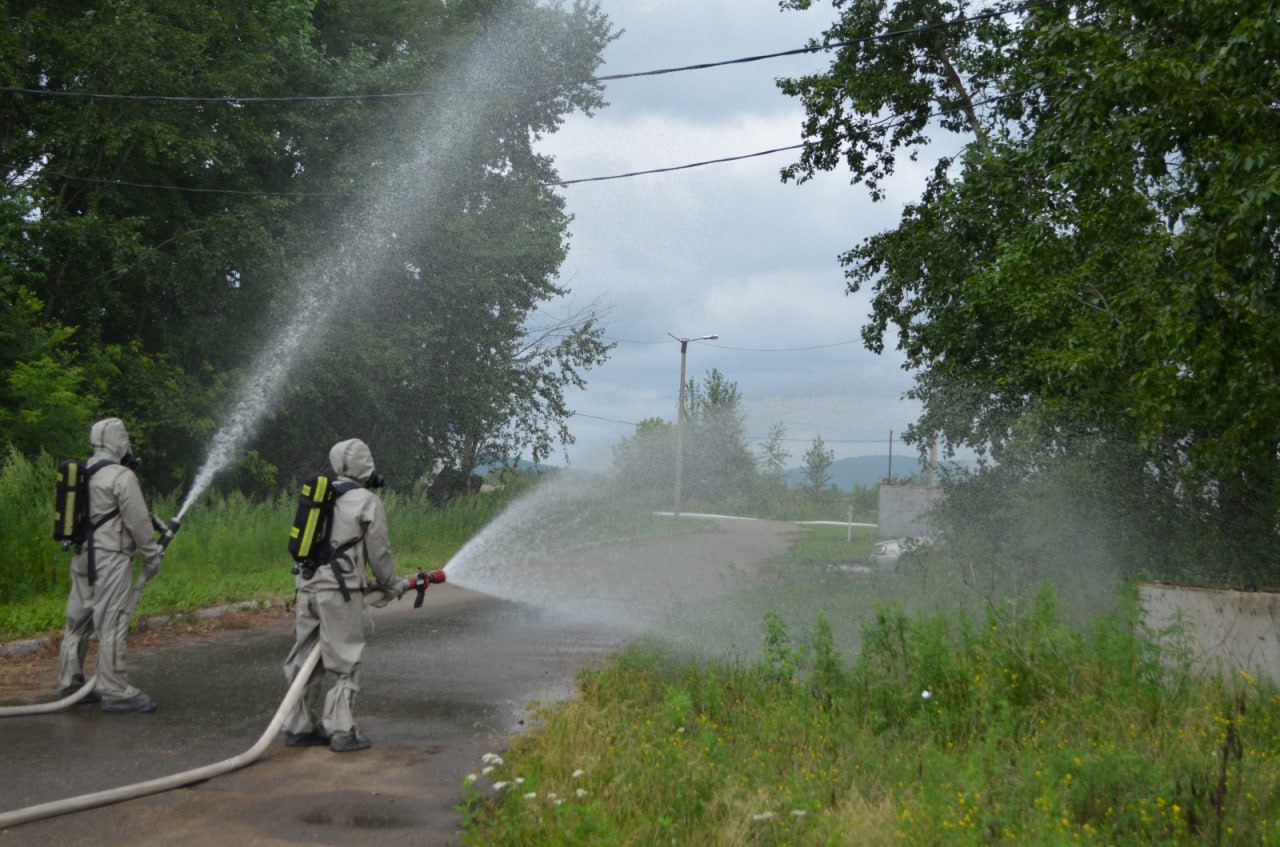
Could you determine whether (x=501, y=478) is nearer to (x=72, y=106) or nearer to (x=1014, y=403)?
(x=72, y=106)

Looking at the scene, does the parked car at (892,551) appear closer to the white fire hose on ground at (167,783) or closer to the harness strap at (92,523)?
the white fire hose on ground at (167,783)

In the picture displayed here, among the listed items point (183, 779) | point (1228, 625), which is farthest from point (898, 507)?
point (183, 779)

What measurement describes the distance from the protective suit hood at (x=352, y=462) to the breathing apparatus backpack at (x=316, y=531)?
5.4 inches

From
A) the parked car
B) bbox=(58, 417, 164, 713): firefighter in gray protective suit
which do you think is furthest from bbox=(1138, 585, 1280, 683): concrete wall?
the parked car

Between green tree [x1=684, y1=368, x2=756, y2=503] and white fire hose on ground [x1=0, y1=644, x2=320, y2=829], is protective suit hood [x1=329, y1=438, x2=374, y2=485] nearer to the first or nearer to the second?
white fire hose on ground [x1=0, y1=644, x2=320, y2=829]

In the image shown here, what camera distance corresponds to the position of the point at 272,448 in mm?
24938

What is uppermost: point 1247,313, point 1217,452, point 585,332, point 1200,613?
point 585,332

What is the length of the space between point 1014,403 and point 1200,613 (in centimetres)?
777

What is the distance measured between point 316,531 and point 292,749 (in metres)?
1.38

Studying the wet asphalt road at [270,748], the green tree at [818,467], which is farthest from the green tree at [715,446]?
the wet asphalt road at [270,748]

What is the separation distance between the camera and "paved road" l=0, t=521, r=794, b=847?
5.57 m

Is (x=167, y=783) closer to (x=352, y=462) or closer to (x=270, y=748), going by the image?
(x=270, y=748)

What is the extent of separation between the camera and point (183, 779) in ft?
20.1

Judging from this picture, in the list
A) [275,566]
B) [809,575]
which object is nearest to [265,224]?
[275,566]
